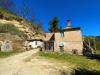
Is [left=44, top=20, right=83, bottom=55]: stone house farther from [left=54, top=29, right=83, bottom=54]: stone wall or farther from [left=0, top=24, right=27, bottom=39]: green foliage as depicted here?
[left=0, top=24, right=27, bottom=39]: green foliage

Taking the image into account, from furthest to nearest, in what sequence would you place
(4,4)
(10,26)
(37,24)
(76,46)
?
(37,24)
(4,4)
(10,26)
(76,46)

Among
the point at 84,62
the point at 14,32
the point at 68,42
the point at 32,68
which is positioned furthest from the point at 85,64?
the point at 14,32

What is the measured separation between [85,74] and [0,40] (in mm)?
24795

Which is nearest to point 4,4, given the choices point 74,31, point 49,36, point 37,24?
point 37,24

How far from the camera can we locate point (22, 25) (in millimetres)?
50969

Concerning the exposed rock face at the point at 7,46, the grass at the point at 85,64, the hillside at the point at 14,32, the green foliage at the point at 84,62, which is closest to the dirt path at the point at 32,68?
the grass at the point at 85,64

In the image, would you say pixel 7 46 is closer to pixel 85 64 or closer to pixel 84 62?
pixel 84 62

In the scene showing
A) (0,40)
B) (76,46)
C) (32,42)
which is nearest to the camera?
(0,40)

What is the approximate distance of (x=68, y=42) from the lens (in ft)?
133

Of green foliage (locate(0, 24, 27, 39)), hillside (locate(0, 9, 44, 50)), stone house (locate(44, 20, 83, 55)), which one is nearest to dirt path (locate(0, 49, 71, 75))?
hillside (locate(0, 9, 44, 50))

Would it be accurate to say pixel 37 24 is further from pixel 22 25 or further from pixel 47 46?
pixel 47 46

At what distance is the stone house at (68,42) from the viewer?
39.6m

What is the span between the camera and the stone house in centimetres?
3956

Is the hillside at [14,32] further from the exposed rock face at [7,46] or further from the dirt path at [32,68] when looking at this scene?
the dirt path at [32,68]
